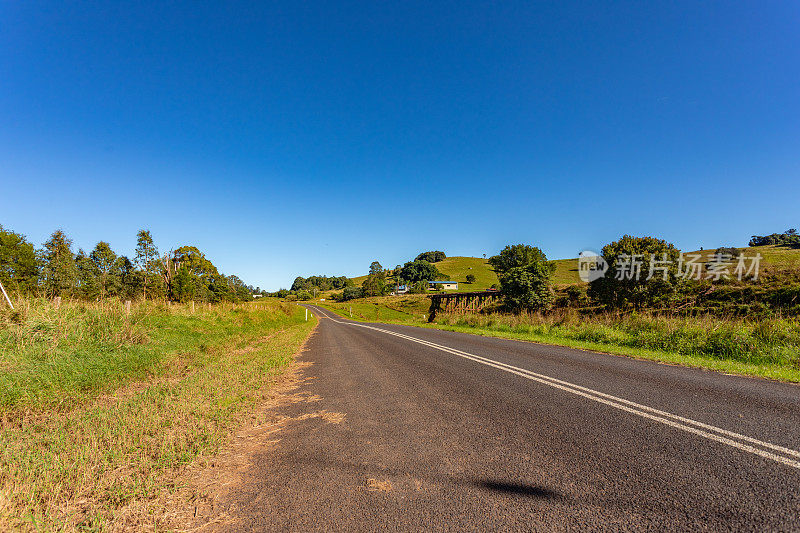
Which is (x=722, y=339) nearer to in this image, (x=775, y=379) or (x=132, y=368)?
(x=775, y=379)

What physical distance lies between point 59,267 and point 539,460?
60026 mm

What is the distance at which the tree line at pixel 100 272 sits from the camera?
117 ft

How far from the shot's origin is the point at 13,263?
3575 centimetres

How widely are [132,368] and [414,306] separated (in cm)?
6544

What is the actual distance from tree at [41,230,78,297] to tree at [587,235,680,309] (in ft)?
204

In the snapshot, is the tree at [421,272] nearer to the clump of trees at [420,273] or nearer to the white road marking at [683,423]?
the clump of trees at [420,273]

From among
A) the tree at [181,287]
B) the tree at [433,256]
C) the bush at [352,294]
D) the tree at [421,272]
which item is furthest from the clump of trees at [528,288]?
the tree at [433,256]

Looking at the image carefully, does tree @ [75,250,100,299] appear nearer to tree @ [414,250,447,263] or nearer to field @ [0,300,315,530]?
field @ [0,300,315,530]

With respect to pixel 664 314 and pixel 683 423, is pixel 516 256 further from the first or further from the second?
pixel 683 423

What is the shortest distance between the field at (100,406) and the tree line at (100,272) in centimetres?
2944

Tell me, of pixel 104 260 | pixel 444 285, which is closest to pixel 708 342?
pixel 104 260

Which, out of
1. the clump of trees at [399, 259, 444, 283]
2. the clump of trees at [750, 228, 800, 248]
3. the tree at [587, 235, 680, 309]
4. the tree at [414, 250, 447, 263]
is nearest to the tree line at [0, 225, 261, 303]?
the tree at [587, 235, 680, 309]

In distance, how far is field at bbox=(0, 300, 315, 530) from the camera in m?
3.01

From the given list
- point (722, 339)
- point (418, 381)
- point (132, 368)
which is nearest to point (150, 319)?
point (132, 368)
